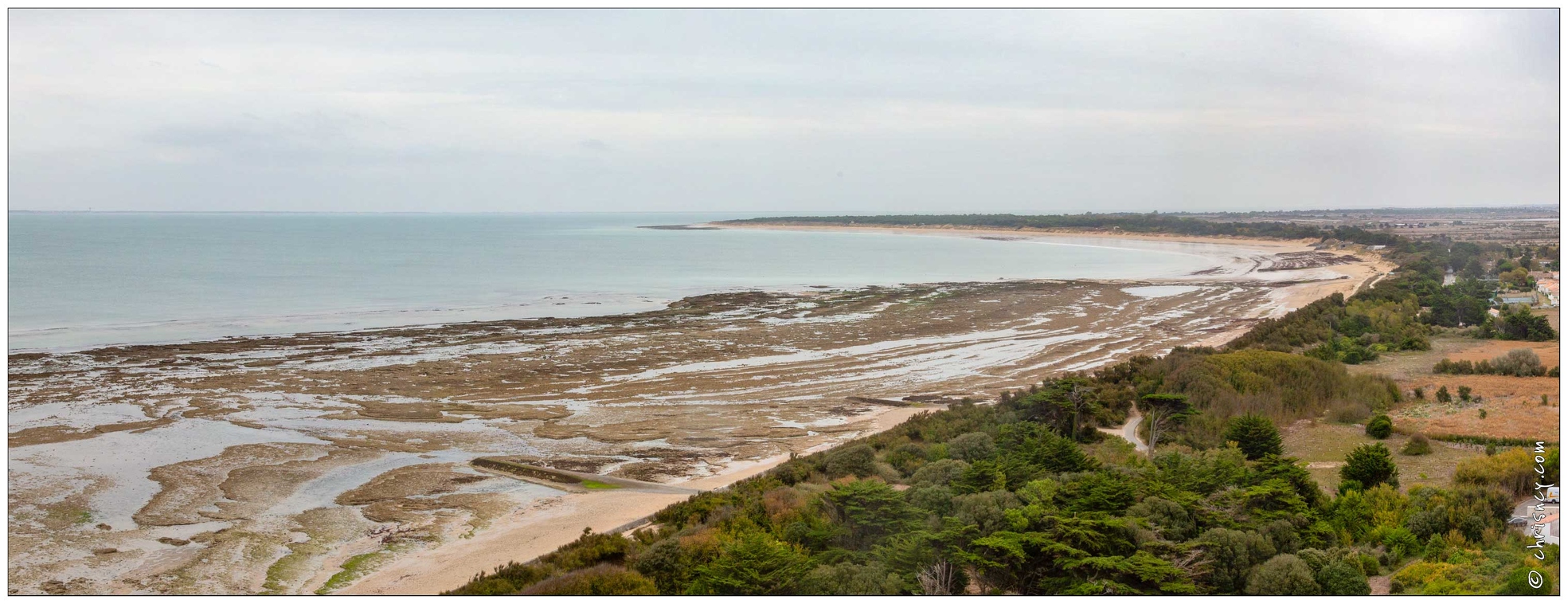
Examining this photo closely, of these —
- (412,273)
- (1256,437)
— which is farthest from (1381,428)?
(412,273)

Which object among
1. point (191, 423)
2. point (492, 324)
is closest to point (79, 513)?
point (191, 423)

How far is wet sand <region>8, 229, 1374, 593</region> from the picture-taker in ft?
37.9

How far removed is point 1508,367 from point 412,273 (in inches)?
2107

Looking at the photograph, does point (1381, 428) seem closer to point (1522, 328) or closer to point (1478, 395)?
point (1478, 395)

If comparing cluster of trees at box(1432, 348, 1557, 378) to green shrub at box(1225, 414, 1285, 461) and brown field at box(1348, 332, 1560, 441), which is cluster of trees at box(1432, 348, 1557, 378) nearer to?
brown field at box(1348, 332, 1560, 441)

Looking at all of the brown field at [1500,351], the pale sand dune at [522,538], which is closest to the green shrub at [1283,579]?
the pale sand dune at [522,538]

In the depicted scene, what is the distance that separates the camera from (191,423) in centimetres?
1798

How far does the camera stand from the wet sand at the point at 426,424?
1155cm

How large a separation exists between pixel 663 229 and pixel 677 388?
137 metres

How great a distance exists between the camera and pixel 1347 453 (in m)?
13.7

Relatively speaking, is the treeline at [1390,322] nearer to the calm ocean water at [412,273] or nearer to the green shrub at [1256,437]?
the green shrub at [1256,437]

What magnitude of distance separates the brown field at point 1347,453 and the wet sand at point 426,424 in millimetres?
6903

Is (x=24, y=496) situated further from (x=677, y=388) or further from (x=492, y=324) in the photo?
(x=492, y=324)

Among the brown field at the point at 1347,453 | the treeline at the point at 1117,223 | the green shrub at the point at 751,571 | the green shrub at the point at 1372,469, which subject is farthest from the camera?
the treeline at the point at 1117,223
